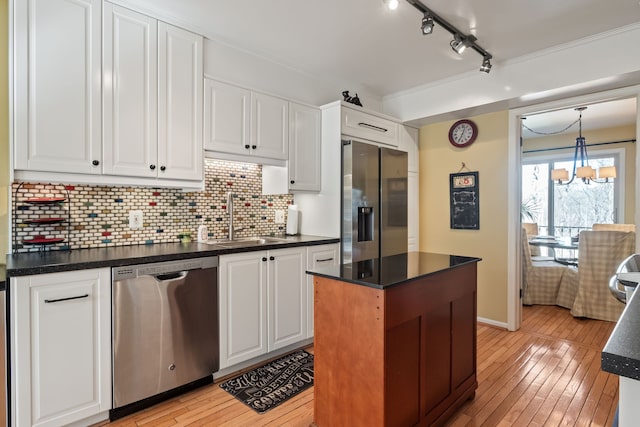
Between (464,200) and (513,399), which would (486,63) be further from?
(513,399)

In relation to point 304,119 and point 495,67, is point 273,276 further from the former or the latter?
point 495,67

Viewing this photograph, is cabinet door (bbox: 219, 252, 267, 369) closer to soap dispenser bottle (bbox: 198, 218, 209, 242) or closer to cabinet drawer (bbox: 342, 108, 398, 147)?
soap dispenser bottle (bbox: 198, 218, 209, 242)

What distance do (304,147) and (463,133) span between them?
187cm

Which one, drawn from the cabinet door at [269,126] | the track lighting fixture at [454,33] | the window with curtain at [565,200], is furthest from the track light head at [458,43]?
the window with curtain at [565,200]

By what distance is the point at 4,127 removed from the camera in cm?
208

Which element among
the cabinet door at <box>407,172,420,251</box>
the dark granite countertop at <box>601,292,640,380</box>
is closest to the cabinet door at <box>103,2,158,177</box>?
the dark granite countertop at <box>601,292,640,380</box>

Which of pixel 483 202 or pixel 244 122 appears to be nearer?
pixel 244 122

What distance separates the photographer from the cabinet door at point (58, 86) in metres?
1.92

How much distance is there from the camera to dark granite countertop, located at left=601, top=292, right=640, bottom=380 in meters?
0.59

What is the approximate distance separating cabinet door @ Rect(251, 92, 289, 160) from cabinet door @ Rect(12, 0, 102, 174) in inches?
44.5

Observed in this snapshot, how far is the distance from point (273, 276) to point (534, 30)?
275 centimetres

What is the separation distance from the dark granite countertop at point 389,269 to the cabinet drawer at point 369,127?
160 cm

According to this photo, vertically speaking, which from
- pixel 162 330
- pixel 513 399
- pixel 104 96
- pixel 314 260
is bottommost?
pixel 513 399

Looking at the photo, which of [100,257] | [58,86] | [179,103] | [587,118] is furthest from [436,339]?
[587,118]
